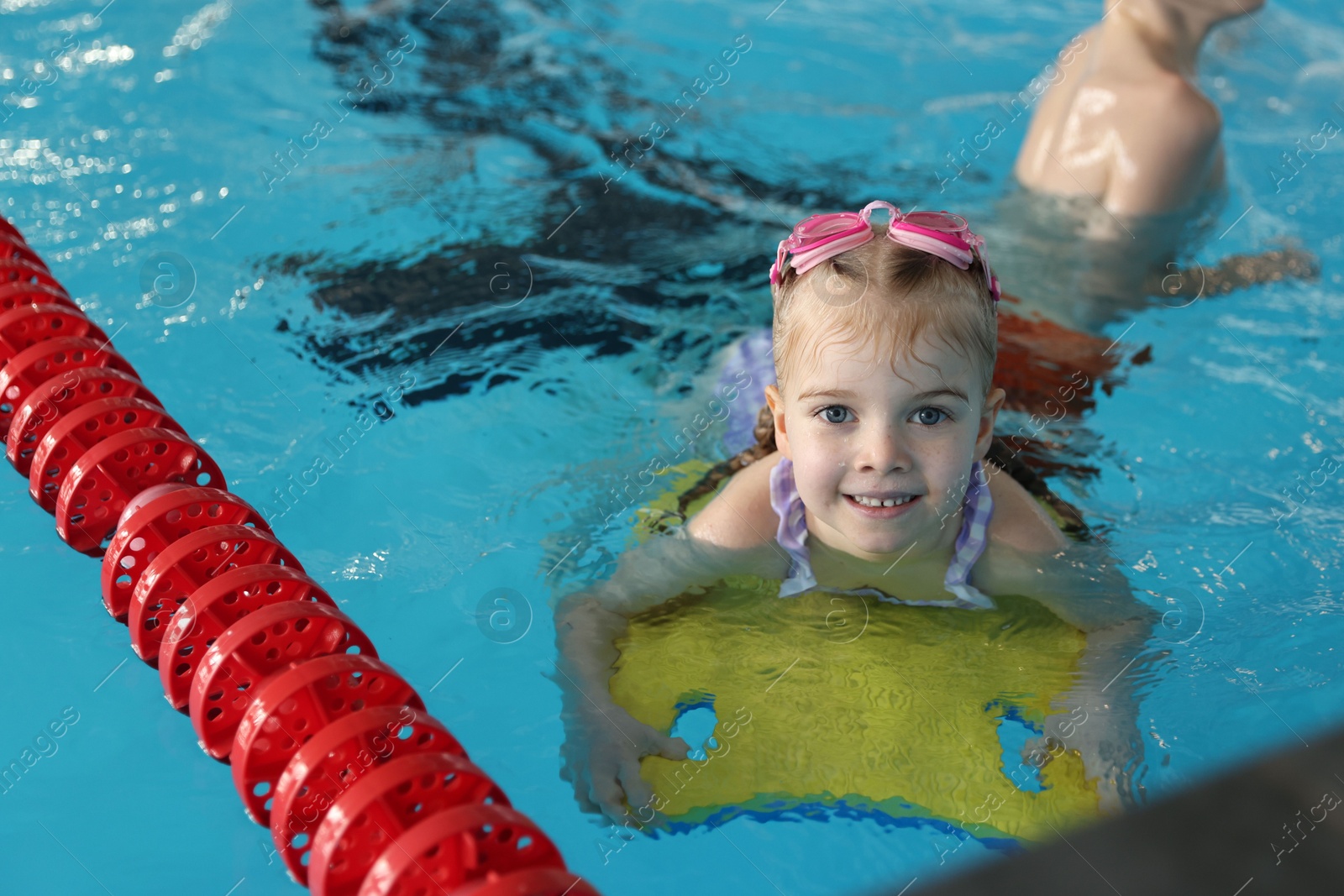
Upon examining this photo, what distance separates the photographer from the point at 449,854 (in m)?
1.34

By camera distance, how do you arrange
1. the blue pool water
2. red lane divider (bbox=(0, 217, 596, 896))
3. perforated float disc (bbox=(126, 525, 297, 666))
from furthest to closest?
1. the blue pool water
2. perforated float disc (bbox=(126, 525, 297, 666))
3. red lane divider (bbox=(0, 217, 596, 896))

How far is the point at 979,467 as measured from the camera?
2.41m

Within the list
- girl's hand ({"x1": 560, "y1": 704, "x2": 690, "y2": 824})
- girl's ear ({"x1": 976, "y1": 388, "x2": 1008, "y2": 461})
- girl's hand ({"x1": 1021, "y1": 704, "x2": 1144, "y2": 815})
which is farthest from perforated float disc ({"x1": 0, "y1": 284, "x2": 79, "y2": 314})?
girl's hand ({"x1": 1021, "y1": 704, "x2": 1144, "y2": 815})

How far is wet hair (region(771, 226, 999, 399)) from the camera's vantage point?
197 cm

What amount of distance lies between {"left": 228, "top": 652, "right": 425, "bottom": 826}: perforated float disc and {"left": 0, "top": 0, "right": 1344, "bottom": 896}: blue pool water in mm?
609

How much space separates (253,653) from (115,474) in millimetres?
640

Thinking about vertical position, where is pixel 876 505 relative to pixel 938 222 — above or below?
below

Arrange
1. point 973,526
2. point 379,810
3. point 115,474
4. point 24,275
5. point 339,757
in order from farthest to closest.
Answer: point 24,275, point 973,526, point 115,474, point 339,757, point 379,810

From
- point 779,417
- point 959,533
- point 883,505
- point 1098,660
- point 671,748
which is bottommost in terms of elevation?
point 1098,660

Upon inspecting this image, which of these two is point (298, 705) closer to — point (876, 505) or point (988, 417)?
point (876, 505)

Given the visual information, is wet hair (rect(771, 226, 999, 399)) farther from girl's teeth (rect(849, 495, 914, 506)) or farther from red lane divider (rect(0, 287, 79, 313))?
red lane divider (rect(0, 287, 79, 313))

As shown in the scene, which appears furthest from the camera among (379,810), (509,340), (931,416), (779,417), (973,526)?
(509,340)

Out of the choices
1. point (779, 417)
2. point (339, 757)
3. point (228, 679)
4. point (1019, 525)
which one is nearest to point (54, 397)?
point (228, 679)

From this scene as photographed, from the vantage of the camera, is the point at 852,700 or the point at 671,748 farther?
the point at 852,700
